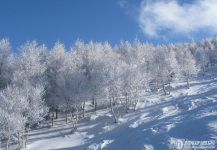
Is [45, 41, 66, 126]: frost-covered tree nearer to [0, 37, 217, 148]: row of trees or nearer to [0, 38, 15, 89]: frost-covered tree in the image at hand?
[0, 37, 217, 148]: row of trees

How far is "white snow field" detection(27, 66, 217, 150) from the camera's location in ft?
58.6

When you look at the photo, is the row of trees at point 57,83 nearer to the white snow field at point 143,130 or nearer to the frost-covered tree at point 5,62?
the frost-covered tree at point 5,62

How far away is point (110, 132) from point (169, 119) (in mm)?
8045

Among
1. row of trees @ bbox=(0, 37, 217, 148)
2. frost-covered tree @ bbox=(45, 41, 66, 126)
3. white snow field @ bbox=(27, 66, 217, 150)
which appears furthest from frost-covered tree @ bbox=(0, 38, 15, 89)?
white snow field @ bbox=(27, 66, 217, 150)

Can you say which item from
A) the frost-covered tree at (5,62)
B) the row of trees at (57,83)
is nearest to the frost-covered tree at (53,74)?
the row of trees at (57,83)

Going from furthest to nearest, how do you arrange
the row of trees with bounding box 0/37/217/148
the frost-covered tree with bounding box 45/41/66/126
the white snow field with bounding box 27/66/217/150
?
the frost-covered tree with bounding box 45/41/66/126 < the row of trees with bounding box 0/37/217/148 < the white snow field with bounding box 27/66/217/150

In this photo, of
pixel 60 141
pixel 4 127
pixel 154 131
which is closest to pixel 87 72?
pixel 60 141

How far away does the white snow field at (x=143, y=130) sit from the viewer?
1788cm

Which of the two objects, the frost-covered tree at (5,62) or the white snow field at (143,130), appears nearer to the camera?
the white snow field at (143,130)

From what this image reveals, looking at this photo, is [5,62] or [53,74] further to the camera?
[5,62]

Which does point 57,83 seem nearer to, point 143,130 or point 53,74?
point 53,74

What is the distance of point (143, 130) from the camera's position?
22.3 m

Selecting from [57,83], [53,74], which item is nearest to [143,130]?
[57,83]

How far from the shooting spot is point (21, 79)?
33.2 metres
